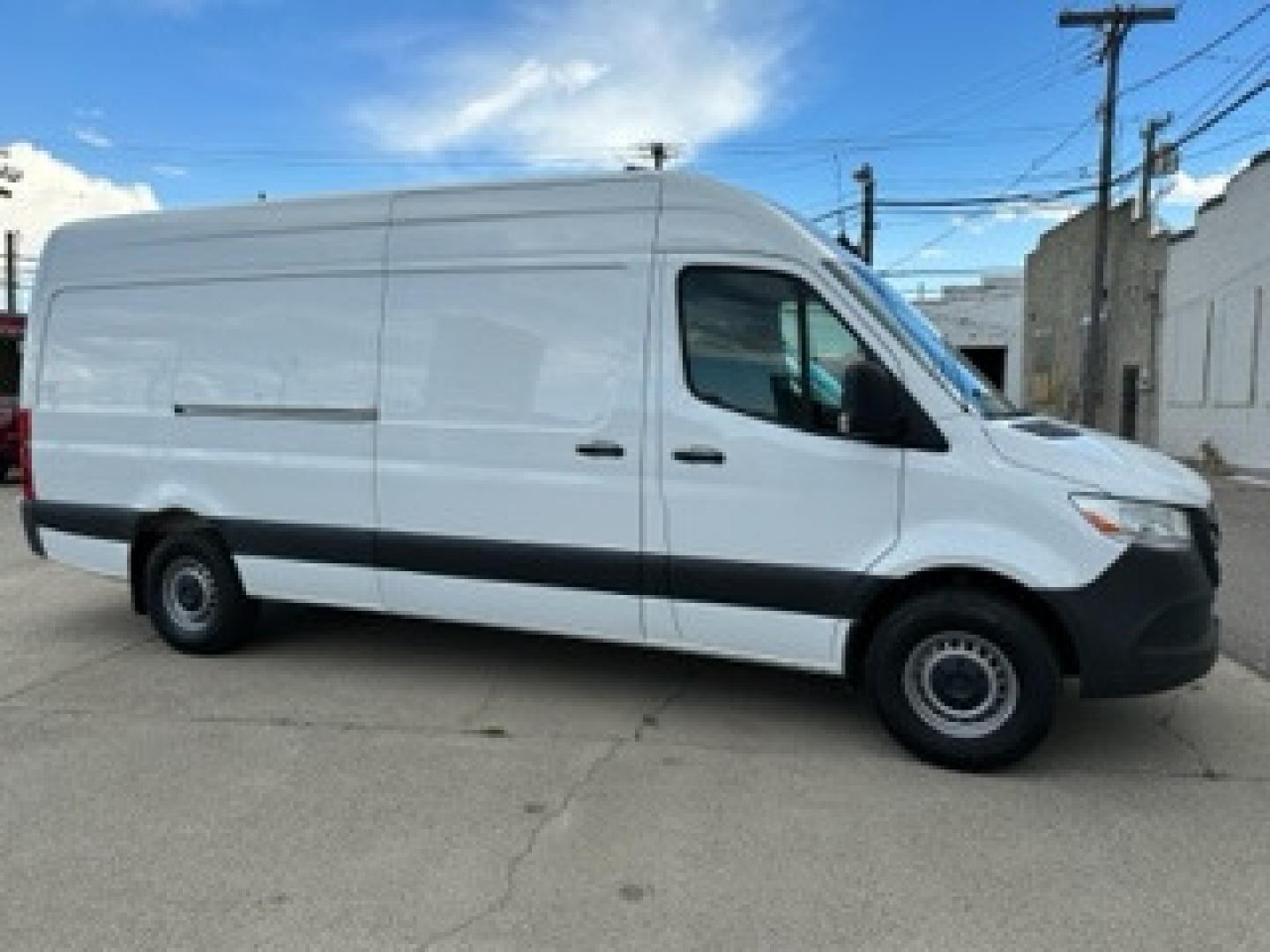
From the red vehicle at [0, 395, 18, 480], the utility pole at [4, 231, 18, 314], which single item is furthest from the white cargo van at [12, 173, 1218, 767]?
the utility pole at [4, 231, 18, 314]

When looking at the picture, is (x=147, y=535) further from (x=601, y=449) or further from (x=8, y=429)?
(x=8, y=429)

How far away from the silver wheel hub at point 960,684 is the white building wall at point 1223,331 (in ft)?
57.4

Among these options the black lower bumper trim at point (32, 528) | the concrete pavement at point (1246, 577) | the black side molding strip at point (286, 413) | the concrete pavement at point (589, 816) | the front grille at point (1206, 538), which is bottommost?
the concrete pavement at point (589, 816)

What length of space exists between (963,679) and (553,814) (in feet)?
5.80

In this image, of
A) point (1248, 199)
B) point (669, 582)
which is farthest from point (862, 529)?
point (1248, 199)

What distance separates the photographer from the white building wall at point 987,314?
51375 millimetres

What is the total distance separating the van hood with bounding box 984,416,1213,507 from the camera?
4.38 m

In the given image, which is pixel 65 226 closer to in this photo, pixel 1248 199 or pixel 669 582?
pixel 669 582

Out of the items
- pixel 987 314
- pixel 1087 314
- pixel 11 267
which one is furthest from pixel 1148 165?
pixel 11 267

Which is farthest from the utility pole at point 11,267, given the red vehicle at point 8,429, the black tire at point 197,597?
the black tire at point 197,597

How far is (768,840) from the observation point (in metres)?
3.99

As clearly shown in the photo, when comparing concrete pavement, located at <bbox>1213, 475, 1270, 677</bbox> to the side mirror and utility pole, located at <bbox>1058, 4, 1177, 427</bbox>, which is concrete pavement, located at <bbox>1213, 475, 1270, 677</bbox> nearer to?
the side mirror

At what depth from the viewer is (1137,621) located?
4359 millimetres

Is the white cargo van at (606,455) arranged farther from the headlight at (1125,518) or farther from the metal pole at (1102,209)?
the metal pole at (1102,209)
